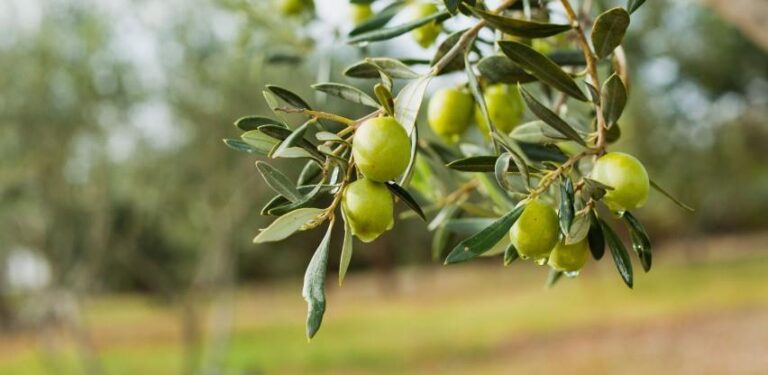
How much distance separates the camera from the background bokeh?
710 centimetres

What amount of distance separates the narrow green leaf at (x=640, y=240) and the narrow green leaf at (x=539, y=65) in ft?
0.37

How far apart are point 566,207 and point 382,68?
0.64 feet

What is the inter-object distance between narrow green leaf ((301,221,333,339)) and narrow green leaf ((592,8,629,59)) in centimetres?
25

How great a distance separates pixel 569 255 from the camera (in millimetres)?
625

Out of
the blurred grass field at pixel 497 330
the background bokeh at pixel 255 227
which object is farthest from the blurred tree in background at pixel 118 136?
the blurred grass field at pixel 497 330

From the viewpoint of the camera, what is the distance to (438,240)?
1079 mm

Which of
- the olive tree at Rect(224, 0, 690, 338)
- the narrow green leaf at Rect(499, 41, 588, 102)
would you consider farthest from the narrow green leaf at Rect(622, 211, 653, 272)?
the narrow green leaf at Rect(499, 41, 588, 102)

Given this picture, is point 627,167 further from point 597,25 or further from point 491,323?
point 491,323

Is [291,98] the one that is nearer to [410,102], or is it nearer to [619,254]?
[410,102]

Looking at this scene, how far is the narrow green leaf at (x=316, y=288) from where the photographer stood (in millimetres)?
542

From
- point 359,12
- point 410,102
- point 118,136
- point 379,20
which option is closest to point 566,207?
point 410,102

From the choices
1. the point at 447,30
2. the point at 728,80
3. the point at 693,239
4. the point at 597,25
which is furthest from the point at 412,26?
the point at 693,239

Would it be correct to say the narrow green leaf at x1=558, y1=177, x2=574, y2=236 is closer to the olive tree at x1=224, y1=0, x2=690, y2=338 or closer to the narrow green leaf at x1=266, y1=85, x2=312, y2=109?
the olive tree at x1=224, y1=0, x2=690, y2=338

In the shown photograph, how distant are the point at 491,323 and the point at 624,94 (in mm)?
16869
